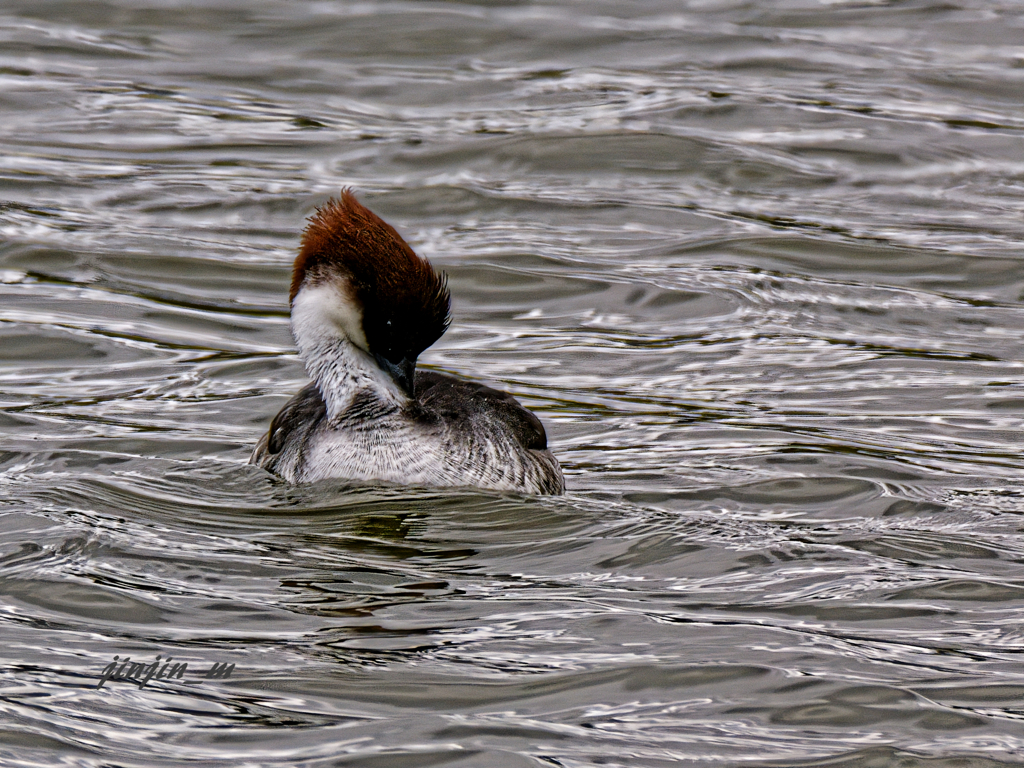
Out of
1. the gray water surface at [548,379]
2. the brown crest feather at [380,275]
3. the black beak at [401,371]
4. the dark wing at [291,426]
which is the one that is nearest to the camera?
the gray water surface at [548,379]

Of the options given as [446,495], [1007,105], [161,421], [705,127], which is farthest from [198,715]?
[1007,105]

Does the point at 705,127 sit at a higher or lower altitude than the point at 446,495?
higher

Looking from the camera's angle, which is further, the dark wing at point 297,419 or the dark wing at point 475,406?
the dark wing at point 297,419

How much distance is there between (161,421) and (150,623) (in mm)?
2995

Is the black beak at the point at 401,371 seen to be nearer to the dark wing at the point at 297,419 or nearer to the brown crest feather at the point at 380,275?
the brown crest feather at the point at 380,275

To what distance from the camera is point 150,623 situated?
6375mm

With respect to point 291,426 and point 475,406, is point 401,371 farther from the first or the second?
point 291,426

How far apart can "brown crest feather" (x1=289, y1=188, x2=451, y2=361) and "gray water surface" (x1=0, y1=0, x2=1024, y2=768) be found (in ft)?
2.48

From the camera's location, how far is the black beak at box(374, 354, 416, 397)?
800 centimetres

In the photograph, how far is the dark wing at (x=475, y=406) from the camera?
806cm

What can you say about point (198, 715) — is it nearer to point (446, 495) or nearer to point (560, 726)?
point (560, 726)

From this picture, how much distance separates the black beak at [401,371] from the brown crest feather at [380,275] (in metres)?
0.05

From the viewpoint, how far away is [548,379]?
10.2m

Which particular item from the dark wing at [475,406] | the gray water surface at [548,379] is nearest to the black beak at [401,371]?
the dark wing at [475,406]
